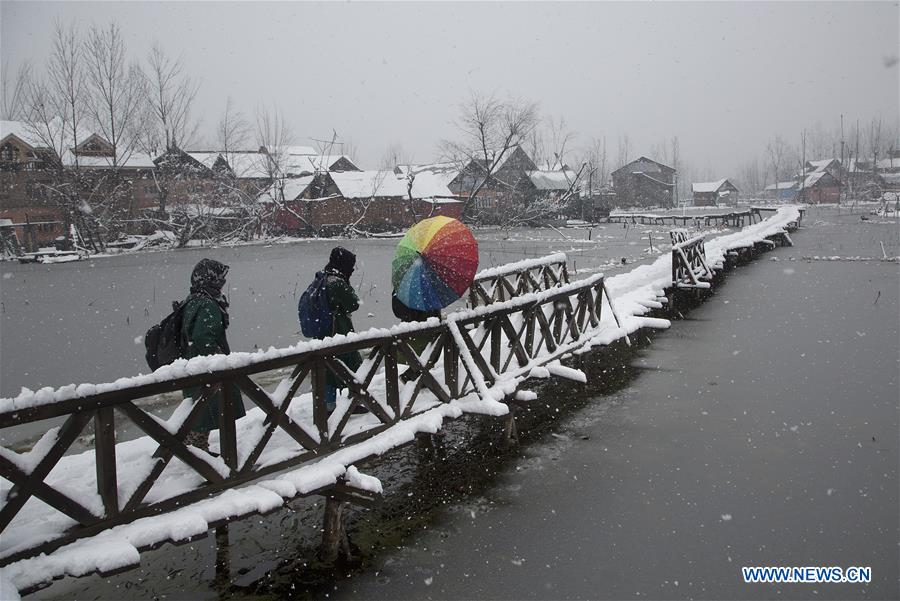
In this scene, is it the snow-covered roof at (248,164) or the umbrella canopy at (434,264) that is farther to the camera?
the snow-covered roof at (248,164)

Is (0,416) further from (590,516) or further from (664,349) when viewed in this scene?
(664,349)

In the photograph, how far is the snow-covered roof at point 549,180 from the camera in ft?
223

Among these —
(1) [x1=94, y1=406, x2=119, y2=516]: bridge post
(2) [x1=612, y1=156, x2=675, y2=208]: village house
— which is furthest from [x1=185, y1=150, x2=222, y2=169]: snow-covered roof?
(2) [x1=612, y1=156, x2=675, y2=208]: village house

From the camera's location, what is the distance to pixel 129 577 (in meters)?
4.48

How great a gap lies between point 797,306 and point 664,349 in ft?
18.6

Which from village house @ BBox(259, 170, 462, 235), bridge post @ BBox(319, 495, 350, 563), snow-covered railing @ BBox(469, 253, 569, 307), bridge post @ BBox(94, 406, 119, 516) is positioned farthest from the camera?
village house @ BBox(259, 170, 462, 235)

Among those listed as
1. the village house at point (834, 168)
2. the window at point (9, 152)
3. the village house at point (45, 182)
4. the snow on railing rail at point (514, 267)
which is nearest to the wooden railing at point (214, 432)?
the snow on railing rail at point (514, 267)

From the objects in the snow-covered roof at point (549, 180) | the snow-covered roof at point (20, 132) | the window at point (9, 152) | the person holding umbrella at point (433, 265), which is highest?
the snow-covered roof at point (20, 132)

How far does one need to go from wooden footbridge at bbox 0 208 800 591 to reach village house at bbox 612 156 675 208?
87.2 metres

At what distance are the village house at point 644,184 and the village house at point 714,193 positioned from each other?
1006cm

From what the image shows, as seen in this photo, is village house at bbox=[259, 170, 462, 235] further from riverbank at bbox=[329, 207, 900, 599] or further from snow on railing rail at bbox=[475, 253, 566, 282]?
riverbank at bbox=[329, 207, 900, 599]

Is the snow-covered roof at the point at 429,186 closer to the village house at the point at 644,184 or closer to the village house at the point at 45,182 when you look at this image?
the village house at the point at 45,182

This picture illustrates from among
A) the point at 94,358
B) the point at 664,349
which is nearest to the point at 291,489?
the point at 664,349

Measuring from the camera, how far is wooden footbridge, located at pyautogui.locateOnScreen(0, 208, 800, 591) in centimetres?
323
